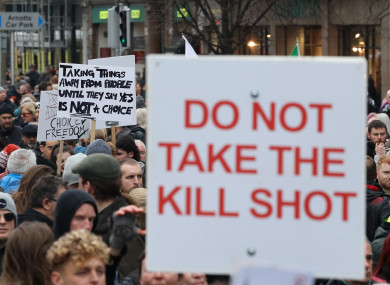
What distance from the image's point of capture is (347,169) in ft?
13.2

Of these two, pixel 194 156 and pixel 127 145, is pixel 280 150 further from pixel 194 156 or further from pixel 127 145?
pixel 127 145

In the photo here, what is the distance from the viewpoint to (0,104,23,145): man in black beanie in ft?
47.9

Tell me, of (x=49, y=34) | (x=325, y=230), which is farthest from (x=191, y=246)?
(x=49, y=34)

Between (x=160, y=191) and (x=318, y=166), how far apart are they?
23.5 inches

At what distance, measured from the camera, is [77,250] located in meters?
5.07

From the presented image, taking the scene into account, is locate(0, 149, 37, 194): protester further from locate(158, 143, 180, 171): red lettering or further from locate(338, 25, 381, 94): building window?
locate(338, 25, 381, 94): building window

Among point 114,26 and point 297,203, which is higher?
point 114,26

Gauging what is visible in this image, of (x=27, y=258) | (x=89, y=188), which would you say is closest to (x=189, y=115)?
(x=27, y=258)

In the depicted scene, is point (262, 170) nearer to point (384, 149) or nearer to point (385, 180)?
point (385, 180)

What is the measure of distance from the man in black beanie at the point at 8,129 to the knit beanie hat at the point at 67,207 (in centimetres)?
857

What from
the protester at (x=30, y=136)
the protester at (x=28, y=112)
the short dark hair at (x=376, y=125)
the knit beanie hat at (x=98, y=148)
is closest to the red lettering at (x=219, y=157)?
the knit beanie hat at (x=98, y=148)

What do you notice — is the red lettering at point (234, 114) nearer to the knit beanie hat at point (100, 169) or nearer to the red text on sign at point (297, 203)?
the red text on sign at point (297, 203)

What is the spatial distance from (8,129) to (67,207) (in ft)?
29.1

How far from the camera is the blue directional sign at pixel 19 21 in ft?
101
